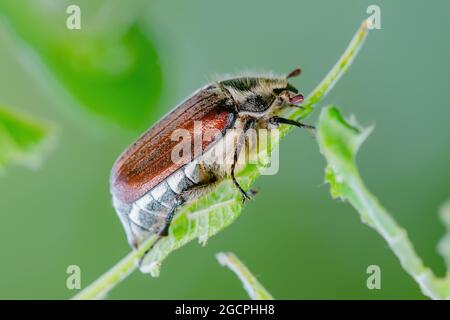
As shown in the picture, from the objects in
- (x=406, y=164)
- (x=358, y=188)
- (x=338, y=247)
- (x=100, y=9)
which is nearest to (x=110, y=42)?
(x=100, y=9)

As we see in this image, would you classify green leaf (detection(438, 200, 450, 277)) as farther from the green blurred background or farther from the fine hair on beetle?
the green blurred background

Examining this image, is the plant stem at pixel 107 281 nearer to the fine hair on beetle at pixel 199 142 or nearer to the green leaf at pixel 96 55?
the green leaf at pixel 96 55

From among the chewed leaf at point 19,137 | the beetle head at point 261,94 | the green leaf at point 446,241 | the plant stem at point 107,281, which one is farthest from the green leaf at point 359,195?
the beetle head at point 261,94

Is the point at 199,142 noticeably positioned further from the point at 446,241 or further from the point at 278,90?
the point at 446,241

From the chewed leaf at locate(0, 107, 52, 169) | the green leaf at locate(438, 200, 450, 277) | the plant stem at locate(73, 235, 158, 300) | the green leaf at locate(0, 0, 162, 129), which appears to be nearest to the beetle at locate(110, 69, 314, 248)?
the green leaf at locate(0, 0, 162, 129)

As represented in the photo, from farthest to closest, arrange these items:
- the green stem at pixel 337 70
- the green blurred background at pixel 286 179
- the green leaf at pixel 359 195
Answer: the green blurred background at pixel 286 179 < the green stem at pixel 337 70 < the green leaf at pixel 359 195
